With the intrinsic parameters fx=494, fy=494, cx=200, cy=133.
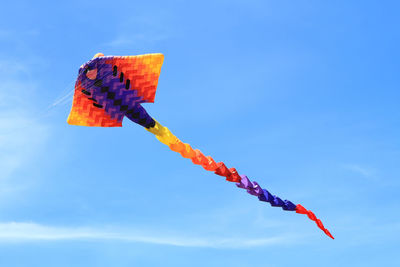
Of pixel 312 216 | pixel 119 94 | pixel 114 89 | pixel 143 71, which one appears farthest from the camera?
pixel 312 216

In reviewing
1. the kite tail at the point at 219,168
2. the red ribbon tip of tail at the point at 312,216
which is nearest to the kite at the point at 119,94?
the kite tail at the point at 219,168

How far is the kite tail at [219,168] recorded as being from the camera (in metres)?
19.5

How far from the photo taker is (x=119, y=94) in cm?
1747

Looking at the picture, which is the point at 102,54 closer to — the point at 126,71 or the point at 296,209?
the point at 126,71

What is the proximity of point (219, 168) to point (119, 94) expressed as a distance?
6115 mm

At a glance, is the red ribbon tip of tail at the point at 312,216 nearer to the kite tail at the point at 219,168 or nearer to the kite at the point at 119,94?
the kite tail at the point at 219,168

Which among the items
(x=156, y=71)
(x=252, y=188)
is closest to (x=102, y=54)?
(x=156, y=71)

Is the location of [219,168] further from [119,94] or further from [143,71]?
[119,94]

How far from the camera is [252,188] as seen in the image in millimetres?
22531

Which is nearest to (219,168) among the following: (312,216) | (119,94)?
(119,94)

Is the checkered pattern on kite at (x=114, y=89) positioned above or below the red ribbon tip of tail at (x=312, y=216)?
above

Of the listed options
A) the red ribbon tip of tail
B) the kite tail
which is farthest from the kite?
the red ribbon tip of tail

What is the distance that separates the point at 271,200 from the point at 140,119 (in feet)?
26.7

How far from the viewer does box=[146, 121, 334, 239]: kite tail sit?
19.5 metres
